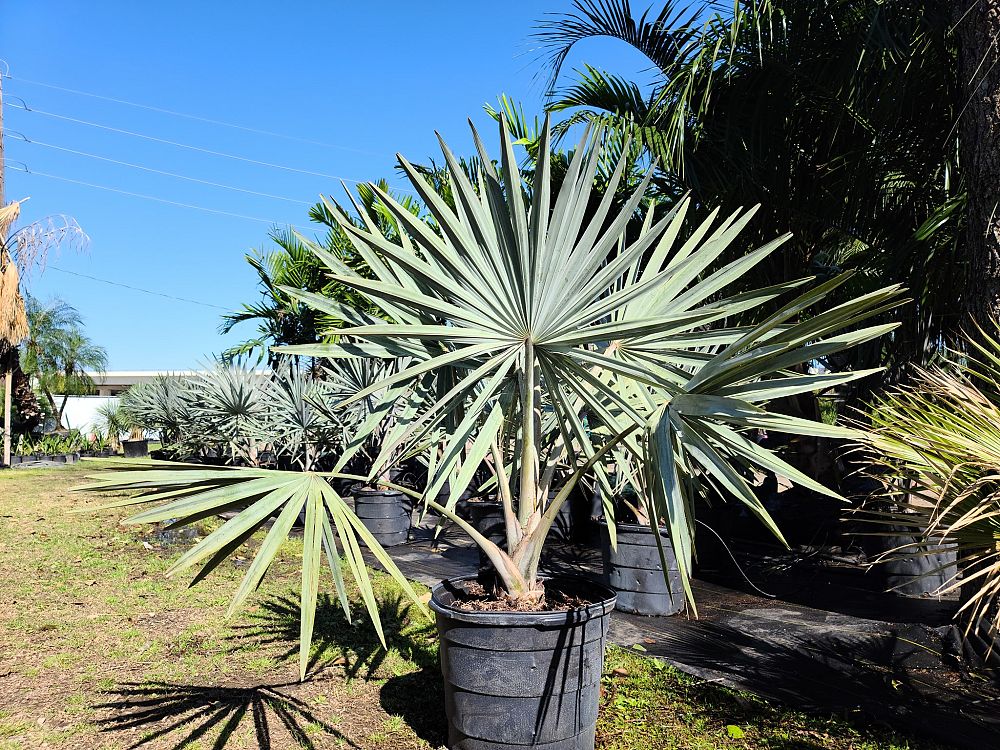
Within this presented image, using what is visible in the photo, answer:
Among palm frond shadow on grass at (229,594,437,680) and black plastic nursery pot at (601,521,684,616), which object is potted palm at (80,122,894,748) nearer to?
palm frond shadow on grass at (229,594,437,680)

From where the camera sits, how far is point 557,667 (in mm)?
2482

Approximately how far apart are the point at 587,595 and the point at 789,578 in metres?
3.65

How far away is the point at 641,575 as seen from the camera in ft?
15.4

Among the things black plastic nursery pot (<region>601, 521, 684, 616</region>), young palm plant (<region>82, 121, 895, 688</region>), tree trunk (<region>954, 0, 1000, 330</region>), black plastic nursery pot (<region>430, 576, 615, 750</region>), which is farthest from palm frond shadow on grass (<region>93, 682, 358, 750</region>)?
tree trunk (<region>954, 0, 1000, 330</region>)

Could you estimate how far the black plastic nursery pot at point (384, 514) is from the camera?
7418 millimetres

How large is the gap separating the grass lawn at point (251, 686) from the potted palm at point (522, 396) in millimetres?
456

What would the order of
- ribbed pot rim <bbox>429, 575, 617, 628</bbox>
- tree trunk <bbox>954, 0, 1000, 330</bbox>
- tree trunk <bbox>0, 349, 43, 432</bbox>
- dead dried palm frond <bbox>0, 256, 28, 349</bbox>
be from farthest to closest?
tree trunk <bbox>0, 349, 43, 432</bbox> → dead dried palm frond <bbox>0, 256, 28, 349</bbox> → tree trunk <bbox>954, 0, 1000, 330</bbox> → ribbed pot rim <bbox>429, 575, 617, 628</bbox>

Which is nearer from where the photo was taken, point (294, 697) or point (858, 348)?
point (294, 697)

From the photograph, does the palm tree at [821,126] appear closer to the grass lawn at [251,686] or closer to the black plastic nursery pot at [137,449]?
the grass lawn at [251,686]

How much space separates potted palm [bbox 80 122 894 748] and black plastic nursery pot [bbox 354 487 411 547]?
4.71m

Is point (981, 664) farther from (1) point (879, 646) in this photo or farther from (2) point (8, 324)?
(2) point (8, 324)

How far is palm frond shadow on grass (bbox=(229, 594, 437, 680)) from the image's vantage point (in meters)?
3.58

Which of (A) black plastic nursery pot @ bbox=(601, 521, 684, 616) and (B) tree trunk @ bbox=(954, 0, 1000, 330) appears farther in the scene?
(A) black plastic nursery pot @ bbox=(601, 521, 684, 616)

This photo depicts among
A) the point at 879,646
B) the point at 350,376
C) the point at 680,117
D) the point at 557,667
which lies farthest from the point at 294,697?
the point at 680,117
